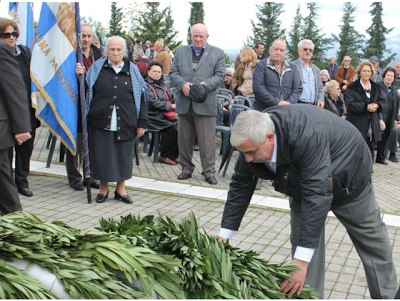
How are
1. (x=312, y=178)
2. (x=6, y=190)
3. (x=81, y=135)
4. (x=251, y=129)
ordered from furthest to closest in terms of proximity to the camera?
(x=81, y=135) → (x=6, y=190) → (x=312, y=178) → (x=251, y=129)

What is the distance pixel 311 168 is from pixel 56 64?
4088 mm

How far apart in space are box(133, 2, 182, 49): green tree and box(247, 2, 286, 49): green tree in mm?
7450

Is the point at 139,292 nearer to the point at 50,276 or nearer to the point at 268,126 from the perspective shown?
the point at 50,276

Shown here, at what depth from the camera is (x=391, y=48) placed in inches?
1869

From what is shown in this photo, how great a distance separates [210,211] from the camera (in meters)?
6.23

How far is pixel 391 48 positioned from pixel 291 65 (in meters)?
43.9

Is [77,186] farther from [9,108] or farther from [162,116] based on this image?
[9,108]

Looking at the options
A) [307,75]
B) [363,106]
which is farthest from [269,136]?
[363,106]

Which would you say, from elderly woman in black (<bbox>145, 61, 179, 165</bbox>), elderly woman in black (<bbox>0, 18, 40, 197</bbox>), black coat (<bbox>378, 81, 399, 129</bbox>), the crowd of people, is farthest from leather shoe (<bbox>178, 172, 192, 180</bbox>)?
black coat (<bbox>378, 81, 399, 129</bbox>)

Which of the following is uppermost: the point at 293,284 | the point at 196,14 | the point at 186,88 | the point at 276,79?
the point at 196,14

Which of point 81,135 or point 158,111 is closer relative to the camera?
point 81,135

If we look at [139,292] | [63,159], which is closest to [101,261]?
[139,292]

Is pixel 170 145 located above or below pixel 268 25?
below

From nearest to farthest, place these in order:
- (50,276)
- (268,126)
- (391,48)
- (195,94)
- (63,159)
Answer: (50,276)
(268,126)
(195,94)
(63,159)
(391,48)
